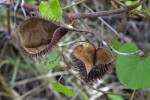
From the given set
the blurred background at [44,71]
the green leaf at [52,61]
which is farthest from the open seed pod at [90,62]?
the blurred background at [44,71]

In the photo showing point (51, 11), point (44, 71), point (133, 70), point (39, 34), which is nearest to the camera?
point (133, 70)

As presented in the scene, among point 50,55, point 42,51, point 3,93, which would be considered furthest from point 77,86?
point 42,51

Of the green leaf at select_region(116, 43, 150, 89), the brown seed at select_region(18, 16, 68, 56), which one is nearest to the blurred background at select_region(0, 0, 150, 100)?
the brown seed at select_region(18, 16, 68, 56)

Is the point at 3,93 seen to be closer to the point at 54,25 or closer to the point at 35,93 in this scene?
the point at 35,93

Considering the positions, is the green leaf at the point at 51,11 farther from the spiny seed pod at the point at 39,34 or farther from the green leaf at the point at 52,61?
the green leaf at the point at 52,61

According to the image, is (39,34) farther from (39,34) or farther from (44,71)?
(44,71)

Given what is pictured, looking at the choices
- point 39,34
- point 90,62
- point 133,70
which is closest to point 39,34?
point 39,34
